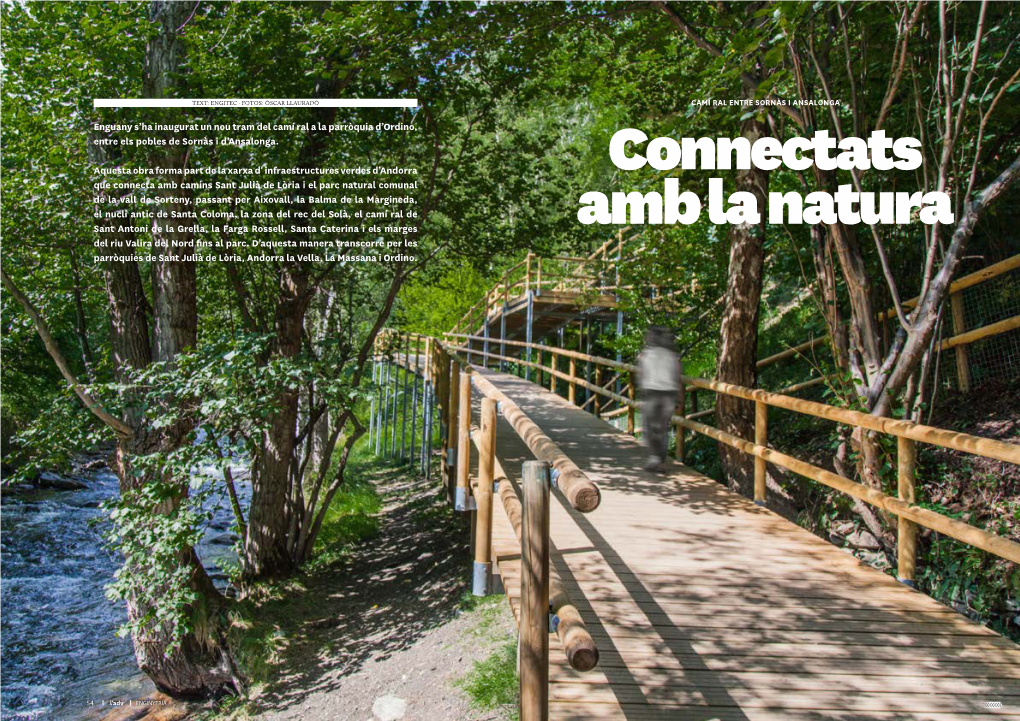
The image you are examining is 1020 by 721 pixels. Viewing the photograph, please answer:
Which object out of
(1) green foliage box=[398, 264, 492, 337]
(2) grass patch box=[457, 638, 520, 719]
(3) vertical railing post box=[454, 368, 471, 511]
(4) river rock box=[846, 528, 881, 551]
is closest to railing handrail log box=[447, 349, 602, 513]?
(3) vertical railing post box=[454, 368, 471, 511]

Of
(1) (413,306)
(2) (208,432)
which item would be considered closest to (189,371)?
(2) (208,432)

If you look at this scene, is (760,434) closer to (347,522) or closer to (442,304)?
(347,522)

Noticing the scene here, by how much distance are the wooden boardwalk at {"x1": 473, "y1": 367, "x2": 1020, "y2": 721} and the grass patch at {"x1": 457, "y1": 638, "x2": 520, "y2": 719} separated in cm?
104

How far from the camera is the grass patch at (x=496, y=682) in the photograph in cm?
495

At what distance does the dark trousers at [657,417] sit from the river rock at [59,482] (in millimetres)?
14747

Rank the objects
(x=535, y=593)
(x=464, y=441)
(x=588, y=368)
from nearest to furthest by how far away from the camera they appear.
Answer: (x=535, y=593) < (x=464, y=441) < (x=588, y=368)

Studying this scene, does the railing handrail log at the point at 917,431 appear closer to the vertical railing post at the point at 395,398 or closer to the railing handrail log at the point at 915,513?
the railing handrail log at the point at 915,513

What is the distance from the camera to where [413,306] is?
2569 cm

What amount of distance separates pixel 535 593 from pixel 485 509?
1.83 meters

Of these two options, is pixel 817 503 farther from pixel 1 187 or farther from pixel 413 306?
pixel 413 306

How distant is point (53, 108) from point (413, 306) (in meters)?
19.0

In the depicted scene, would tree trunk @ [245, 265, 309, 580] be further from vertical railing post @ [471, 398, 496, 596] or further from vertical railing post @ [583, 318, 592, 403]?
vertical railing post @ [471, 398, 496, 596]

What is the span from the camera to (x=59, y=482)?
16.8 meters

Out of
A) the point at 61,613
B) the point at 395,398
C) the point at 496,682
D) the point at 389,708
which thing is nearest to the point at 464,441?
the point at 496,682
